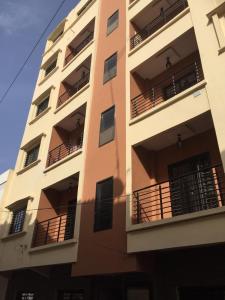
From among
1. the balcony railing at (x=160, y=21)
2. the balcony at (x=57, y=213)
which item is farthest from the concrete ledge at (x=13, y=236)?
the balcony railing at (x=160, y=21)

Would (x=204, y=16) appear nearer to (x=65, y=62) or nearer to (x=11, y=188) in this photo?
(x=65, y=62)

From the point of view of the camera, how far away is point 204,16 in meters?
Answer: 10.7

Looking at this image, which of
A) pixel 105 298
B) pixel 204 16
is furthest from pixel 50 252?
pixel 204 16

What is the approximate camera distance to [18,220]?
15.7 meters

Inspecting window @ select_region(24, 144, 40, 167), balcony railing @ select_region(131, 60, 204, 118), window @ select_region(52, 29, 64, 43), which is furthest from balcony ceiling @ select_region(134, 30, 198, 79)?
window @ select_region(52, 29, 64, 43)

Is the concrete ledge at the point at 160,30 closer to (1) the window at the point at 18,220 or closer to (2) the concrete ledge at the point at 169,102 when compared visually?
(2) the concrete ledge at the point at 169,102

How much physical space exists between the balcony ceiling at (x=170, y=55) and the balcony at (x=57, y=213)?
5465mm

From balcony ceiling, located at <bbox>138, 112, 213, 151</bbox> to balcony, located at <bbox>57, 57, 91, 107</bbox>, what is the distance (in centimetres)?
768

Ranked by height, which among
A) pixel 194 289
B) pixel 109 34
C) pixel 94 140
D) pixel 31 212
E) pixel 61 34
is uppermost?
pixel 61 34

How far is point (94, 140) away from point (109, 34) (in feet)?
21.3

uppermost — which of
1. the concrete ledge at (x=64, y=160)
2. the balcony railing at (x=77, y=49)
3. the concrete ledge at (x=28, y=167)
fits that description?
the balcony railing at (x=77, y=49)

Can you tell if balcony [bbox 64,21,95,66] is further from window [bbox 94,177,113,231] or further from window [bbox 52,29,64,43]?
window [bbox 94,177,113,231]

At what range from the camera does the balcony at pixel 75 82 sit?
1748 cm

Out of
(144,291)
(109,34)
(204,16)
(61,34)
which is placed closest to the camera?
(144,291)
